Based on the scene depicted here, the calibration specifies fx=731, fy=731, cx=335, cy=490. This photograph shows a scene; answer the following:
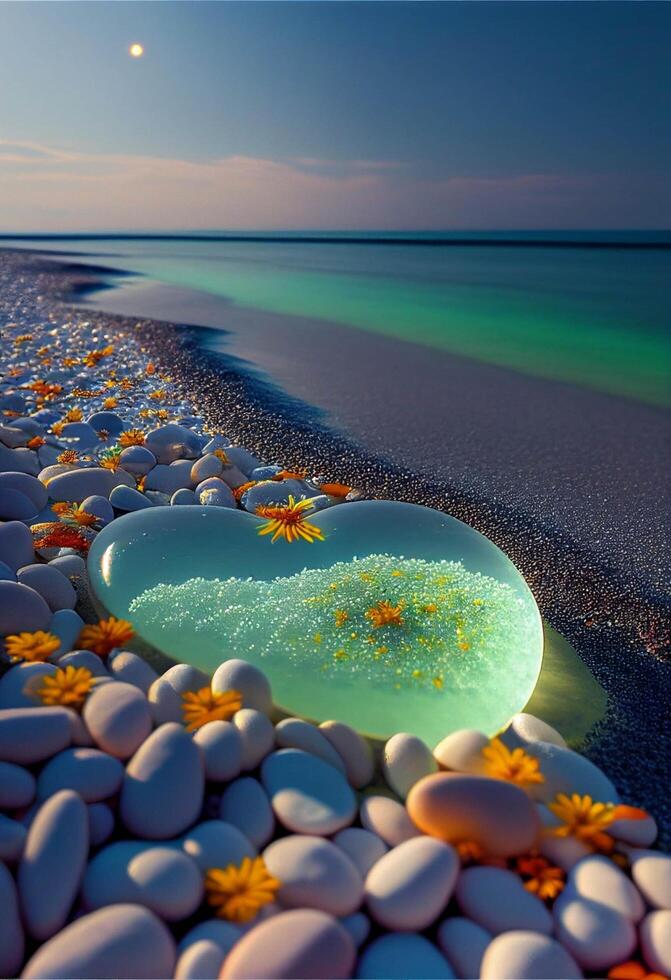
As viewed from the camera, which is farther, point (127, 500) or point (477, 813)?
point (127, 500)

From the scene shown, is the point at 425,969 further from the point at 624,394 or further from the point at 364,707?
the point at 624,394

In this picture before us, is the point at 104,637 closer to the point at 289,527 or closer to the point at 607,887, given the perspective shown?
the point at 289,527

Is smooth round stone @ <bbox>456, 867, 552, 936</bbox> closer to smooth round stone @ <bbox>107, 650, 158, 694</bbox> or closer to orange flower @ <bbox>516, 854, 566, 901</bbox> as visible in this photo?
orange flower @ <bbox>516, 854, 566, 901</bbox>

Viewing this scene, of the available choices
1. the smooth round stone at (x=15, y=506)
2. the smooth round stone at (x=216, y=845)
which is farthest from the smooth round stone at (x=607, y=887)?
the smooth round stone at (x=15, y=506)

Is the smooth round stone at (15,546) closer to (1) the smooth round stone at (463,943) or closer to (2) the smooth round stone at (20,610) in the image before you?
(2) the smooth round stone at (20,610)

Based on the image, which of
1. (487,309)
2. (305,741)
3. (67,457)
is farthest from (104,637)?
(487,309)
